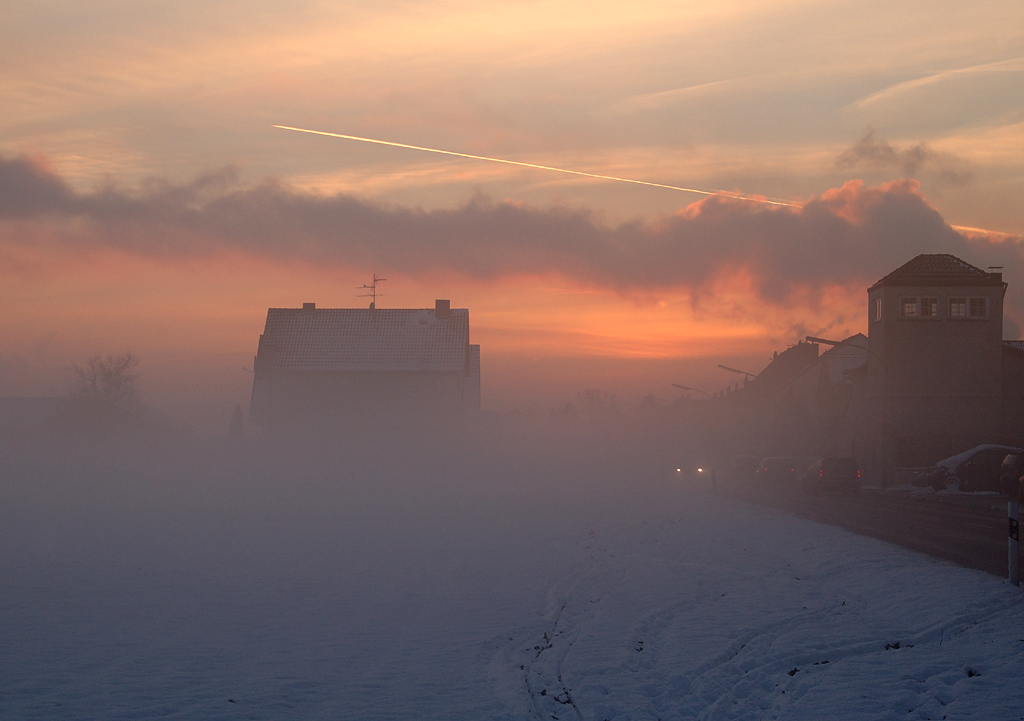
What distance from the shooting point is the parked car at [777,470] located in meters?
46.2

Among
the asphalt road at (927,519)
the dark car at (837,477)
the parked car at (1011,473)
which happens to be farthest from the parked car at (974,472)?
the dark car at (837,477)

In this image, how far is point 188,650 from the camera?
9.38m

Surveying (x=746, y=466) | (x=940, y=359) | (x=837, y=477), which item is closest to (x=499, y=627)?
(x=837, y=477)

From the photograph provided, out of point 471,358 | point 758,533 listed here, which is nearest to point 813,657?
point 758,533

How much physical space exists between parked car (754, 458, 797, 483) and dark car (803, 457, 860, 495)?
30.0 ft

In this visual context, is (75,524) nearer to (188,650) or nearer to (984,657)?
(188,650)

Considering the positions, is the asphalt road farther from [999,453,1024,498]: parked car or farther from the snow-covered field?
the snow-covered field

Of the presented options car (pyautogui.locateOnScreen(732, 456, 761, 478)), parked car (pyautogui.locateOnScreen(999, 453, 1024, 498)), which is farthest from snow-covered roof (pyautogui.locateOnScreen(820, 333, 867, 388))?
parked car (pyautogui.locateOnScreen(999, 453, 1024, 498))

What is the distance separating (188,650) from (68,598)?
3923 millimetres

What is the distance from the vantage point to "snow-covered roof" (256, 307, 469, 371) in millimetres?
54469

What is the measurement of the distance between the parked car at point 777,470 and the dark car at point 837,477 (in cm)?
914

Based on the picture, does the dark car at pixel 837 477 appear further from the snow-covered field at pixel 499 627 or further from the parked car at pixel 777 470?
the snow-covered field at pixel 499 627

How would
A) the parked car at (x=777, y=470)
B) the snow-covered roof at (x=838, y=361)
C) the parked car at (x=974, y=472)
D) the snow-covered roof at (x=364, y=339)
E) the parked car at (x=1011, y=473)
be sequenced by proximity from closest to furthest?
1. the parked car at (x=1011, y=473)
2. the parked car at (x=974, y=472)
3. the parked car at (x=777, y=470)
4. the snow-covered roof at (x=364, y=339)
5. the snow-covered roof at (x=838, y=361)

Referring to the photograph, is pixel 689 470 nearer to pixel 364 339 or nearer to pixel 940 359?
pixel 940 359
